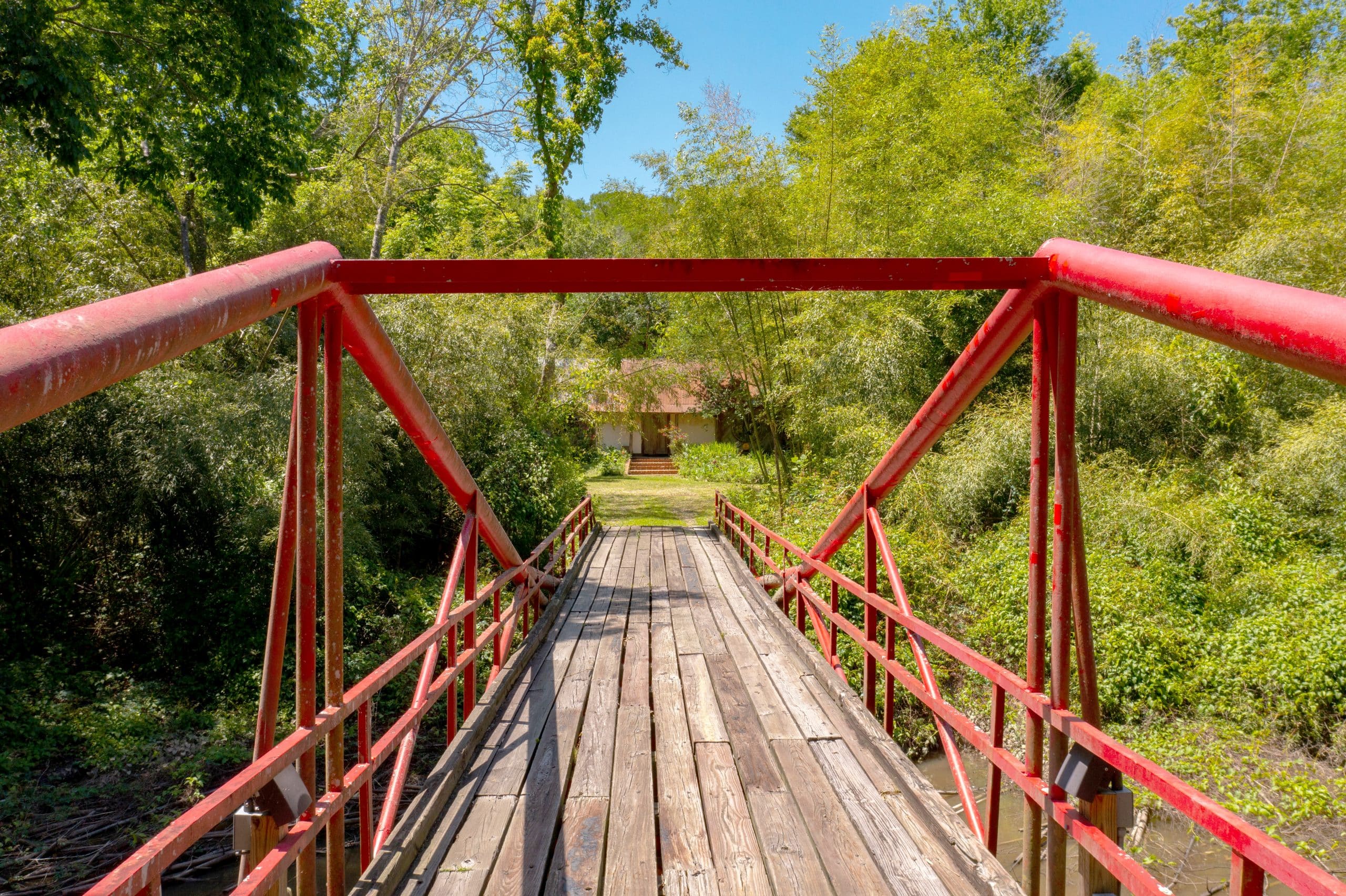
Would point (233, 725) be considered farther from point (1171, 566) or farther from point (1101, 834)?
point (1171, 566)

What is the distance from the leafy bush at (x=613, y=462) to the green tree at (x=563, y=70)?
8.22m

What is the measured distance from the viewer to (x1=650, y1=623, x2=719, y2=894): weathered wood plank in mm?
2240

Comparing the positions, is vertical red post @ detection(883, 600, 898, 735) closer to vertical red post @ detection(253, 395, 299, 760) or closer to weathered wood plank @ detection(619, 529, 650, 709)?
weathered wood plank @ detection(619, 529, 650, 709)

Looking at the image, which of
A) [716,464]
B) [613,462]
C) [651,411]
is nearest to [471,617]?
[651,411]

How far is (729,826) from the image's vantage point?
2.54 meters

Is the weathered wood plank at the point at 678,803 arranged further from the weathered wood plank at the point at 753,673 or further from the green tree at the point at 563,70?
the green tree at the point at 563,70

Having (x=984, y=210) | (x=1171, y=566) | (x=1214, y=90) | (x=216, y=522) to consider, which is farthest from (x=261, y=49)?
(x=1214, y=90)

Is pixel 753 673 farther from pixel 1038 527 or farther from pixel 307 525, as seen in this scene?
pixel 307 525

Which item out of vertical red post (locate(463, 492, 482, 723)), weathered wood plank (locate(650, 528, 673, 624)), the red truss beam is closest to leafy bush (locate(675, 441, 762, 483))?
weathered wood plank (locate(650, 528, 673, 624))

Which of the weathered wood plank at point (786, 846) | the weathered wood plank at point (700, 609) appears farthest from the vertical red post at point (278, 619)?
the weathered wood plank at point (700, 609)

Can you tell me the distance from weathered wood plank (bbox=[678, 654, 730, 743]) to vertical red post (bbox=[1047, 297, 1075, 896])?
1751 millimetres

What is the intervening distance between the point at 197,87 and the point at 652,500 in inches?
560

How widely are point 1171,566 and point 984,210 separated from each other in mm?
5950

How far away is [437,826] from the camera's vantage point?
2.50 m
